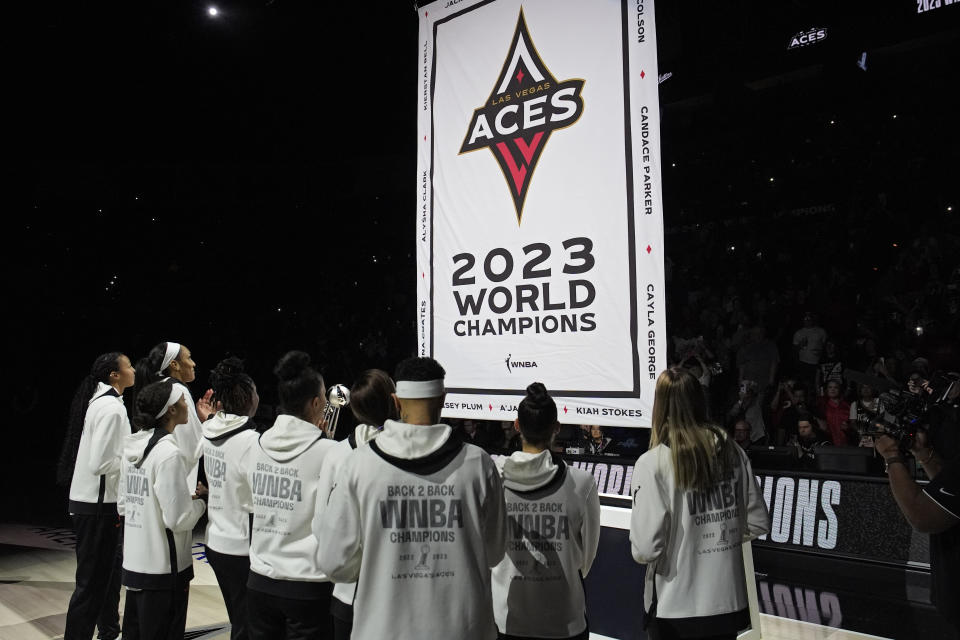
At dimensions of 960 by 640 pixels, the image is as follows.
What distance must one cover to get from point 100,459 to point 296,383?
184 cm

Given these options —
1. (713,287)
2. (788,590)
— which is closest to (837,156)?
(713,287)

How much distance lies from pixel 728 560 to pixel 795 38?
1009 centimetres

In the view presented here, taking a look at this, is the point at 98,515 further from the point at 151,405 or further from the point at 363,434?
the point at 363,434

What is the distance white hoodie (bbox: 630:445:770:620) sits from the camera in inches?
89.8

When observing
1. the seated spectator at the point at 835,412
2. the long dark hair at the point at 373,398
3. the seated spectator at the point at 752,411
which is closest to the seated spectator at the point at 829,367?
the seated spectator at the point at 835,412

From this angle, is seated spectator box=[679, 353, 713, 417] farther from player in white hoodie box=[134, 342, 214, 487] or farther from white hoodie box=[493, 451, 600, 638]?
white hoodie box=[493, 451, 600, 638]

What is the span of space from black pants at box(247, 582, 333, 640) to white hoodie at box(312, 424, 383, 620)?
12 cm

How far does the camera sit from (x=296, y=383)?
8.34ft

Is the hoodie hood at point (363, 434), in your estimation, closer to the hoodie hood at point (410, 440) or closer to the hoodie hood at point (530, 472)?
the hoodie hood at point (530, 472)

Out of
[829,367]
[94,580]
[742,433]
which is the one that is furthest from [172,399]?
[829,367]

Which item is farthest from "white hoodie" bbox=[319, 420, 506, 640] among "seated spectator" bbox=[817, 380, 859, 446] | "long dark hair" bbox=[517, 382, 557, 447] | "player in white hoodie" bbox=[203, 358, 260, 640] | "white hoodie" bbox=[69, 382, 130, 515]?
"seated spectator" bbox=[817, 380, 859, 446]

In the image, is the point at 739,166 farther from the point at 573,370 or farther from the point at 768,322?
the point at 573,370

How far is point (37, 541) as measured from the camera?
656 cm

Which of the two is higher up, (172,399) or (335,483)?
(172,399)
